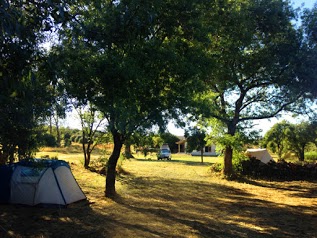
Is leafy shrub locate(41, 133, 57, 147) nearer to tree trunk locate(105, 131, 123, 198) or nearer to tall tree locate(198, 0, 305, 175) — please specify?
tree trunk locate(105, 131, 123, 198)

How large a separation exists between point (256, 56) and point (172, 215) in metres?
10.4

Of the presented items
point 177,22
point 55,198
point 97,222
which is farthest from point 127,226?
point 177,22

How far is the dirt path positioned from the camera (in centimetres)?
815

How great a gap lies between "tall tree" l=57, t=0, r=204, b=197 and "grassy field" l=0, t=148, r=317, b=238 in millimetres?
→ 2829

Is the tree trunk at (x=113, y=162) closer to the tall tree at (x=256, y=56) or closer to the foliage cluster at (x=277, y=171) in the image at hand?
the tall tree at (x=256, y=56)

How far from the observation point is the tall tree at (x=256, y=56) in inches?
536

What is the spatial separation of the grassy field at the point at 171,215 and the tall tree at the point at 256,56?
13.8ft

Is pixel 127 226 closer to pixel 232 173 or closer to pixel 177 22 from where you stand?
pixel 177 22

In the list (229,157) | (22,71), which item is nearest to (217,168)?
(229,157)

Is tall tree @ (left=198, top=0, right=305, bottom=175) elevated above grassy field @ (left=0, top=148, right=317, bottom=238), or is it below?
above

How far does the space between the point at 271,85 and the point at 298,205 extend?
817 centimetres

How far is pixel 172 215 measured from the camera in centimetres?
1008

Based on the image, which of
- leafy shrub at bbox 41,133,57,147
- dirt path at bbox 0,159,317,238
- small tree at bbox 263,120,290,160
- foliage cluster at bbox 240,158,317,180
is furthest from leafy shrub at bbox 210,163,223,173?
small tree at bbox 263,120,290,160

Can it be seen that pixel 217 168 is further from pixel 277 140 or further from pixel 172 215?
pixel 277 140
